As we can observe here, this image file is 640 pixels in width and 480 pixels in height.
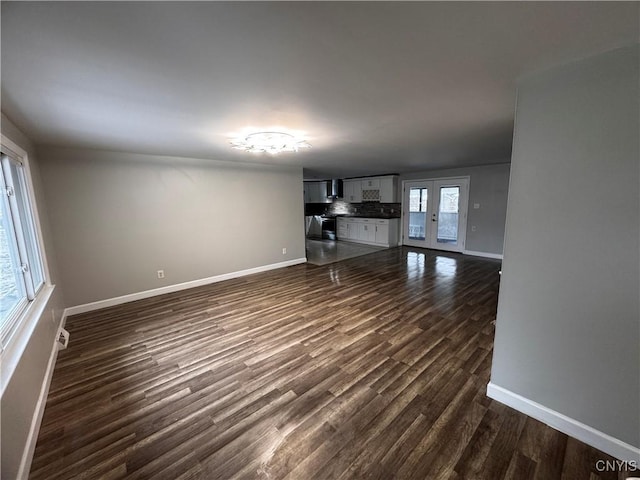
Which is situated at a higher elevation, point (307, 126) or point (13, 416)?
point (307, 126)

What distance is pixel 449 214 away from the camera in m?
6.68

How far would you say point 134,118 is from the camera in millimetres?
2191

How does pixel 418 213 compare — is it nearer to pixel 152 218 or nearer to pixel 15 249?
pixel 152 218

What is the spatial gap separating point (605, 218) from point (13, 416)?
3.30 meters

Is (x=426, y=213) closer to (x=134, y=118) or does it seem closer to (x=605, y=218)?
(x=605, y=218)

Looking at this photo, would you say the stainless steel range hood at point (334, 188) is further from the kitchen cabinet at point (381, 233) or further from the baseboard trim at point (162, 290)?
the baseboard trim at point (162, 290)

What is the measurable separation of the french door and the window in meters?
7.33

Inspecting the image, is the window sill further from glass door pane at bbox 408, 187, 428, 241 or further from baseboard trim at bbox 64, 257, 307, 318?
glass door pane at bbox 408, 187, 428, 241

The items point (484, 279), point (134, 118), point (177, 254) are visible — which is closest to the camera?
point (134, 118)

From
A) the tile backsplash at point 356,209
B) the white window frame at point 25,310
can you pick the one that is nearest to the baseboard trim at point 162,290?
the white window frame at point 25,310

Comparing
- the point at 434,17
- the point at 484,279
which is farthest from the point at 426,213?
the point at 434,17

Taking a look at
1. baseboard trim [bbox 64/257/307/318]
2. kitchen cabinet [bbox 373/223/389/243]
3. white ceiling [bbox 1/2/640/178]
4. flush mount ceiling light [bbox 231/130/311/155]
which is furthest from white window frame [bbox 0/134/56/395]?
kitchen cabinet [bbox 373/223/389/243]

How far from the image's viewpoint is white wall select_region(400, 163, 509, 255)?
5.75 m

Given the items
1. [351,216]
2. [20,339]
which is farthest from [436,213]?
[20,339]
